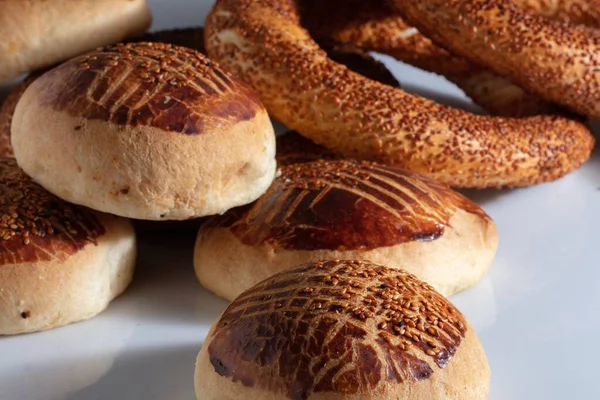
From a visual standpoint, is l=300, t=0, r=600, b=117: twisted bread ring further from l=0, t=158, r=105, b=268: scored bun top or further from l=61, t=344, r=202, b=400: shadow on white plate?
l=61, t=344, r=202, b=400: shadow on white plate

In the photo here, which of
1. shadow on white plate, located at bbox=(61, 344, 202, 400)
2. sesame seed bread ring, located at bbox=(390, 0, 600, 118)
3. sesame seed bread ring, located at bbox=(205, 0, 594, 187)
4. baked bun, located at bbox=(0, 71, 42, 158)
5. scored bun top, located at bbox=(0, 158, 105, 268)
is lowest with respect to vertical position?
baked bun, located at bbox=(0, 71, 42, 158)

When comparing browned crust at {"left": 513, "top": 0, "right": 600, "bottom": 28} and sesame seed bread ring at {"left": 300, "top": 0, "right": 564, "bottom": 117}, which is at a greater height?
browned crust at {"left": 513, "top": 0, "right": 600, "bottom": 28}

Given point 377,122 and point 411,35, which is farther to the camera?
point 411,35

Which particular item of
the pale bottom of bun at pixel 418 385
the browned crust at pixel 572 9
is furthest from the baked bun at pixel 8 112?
the browned crust at pixel 572 9

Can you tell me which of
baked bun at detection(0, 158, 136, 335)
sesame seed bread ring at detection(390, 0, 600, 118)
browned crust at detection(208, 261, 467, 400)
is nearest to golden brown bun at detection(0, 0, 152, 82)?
baked bun at detection(0, 158, 136, 335)

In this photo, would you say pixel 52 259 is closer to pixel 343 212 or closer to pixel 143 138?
pixel 143 138

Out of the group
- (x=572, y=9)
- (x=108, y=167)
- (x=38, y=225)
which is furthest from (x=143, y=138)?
(x=572, y=9)
